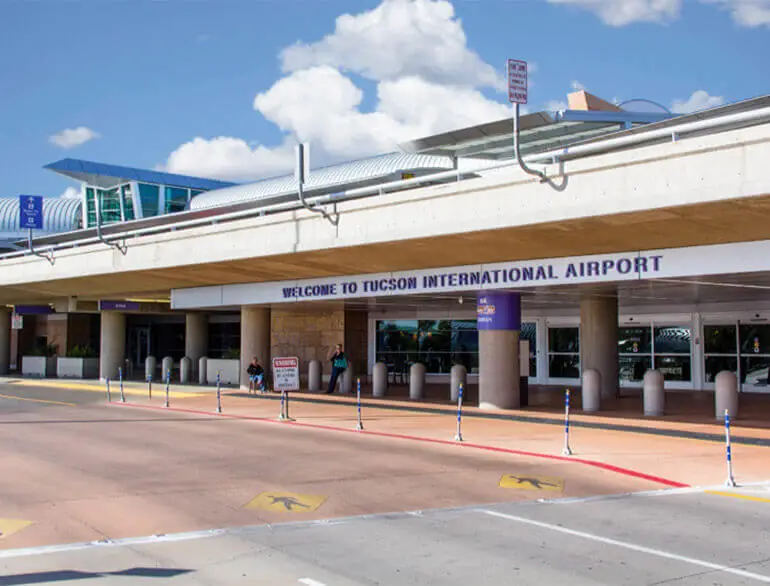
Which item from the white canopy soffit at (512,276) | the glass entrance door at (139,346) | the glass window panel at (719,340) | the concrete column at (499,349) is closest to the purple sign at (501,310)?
the concrete column at (499,349)

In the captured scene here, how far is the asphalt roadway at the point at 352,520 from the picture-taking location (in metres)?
7.48

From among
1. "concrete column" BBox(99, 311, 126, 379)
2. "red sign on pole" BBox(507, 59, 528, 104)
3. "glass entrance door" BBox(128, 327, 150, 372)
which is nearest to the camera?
"red sign on pole" BBox(507, 59, 528, 104)

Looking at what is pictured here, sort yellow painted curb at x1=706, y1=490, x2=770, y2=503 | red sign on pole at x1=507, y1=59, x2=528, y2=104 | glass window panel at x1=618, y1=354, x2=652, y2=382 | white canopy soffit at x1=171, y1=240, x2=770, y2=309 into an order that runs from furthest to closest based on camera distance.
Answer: glass window panel at x1=618, y1=354, x2=652, y2=382 < white canopy soffit at x1=171, y1=240, x2=770, y2=309 < red sign on pole at x1=507, y1=59, x2=528, y2=104 < yellow painted curb at x1=706, y1=490, x2=770, y2=503

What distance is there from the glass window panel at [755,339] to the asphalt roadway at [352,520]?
17.8 meters

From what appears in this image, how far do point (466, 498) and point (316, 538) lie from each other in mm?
2863

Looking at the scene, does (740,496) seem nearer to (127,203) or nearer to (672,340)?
(672,340)

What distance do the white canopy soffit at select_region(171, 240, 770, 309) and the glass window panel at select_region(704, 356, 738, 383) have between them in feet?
40.7

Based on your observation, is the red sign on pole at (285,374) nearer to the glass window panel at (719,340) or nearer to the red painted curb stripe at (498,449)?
the red painted curb stripe at (498,449)

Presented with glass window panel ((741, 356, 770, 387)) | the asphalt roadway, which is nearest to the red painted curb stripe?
the asphalt roadway

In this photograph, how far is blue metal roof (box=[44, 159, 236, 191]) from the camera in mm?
66062

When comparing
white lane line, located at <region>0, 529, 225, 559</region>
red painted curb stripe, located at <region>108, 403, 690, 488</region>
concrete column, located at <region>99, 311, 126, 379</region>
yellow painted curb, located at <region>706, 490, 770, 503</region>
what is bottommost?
yellow painted curb, located at <region>706, 490, 770, 503</region>

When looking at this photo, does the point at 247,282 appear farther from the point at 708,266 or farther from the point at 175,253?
the point at 708,266

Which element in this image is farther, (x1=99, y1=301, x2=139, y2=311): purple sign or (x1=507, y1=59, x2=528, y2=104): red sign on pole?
(x1=99, y1=301, x2=139, y2=311): purple sign

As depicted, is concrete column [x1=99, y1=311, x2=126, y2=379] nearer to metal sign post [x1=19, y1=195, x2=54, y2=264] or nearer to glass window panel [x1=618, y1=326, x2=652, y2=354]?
metal sign post [x1=19, y1=195, x2=54, y2=264]
